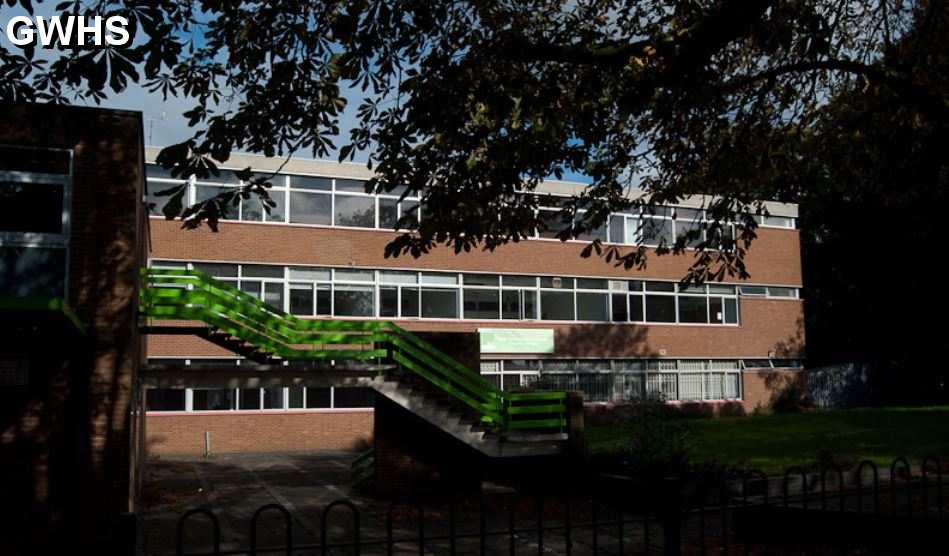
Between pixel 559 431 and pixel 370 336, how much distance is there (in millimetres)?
3818

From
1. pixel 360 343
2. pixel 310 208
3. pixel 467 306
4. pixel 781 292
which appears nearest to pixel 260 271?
pixel 310 208

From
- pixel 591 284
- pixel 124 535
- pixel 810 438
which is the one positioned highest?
pixel 591 284

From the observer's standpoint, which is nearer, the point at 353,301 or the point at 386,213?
the point at 353,301

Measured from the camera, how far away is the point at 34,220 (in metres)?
12.6

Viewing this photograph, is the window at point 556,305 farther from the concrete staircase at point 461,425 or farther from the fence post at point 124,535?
the fence post at point 124,535

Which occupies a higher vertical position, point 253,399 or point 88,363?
point 88,363

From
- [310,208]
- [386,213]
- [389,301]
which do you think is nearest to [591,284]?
[389,301]

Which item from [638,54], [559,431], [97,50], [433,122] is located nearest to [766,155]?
[638,54]

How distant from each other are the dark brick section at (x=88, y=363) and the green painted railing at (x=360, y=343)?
2.28 meters

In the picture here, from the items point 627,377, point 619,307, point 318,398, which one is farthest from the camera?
point 619,307

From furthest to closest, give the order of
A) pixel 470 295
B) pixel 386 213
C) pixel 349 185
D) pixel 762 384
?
pixel 762 384
pixel 470 295
pixel 386 213
pixel 349 185

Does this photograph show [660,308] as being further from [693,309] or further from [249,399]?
[249,399]

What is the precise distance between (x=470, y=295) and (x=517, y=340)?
2.16m

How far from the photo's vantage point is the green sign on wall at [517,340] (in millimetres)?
Result: 29969
